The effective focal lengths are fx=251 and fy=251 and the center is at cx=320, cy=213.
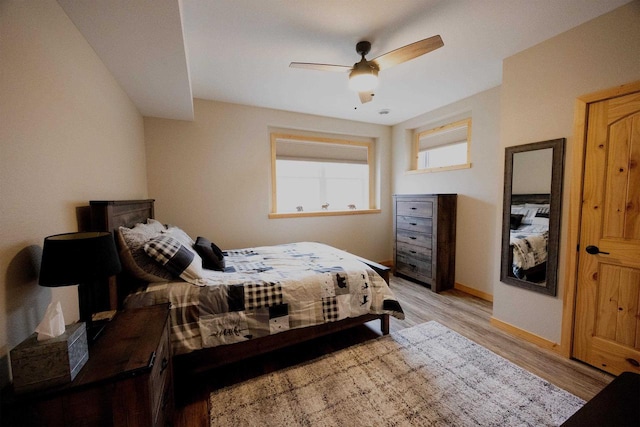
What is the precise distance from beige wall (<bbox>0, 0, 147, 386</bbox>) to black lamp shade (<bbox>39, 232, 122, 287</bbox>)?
0.12m

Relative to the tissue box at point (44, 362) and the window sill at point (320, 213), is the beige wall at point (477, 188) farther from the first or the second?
the tissue box at point (44, 362)

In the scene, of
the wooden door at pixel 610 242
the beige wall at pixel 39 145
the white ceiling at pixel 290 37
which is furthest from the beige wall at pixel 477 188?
the beige wall at pixel 39 145

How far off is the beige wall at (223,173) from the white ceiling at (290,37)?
41cm

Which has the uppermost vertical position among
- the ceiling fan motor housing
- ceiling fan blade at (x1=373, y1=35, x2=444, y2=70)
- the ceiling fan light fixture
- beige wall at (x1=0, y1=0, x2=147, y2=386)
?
the ceiling fan motor housing

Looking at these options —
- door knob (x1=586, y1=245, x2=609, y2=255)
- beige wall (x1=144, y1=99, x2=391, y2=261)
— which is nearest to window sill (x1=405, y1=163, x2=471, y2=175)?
beige wall (x1=144, y1=99, x2=391, y2=261)

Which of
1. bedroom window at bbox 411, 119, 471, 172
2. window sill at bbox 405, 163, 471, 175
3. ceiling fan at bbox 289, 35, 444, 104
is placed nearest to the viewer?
A: ceiling fan at bbox 289, 35, 444, 104

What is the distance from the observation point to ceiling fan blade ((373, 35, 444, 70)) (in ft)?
5.44

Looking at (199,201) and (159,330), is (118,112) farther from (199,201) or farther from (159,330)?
(159,330)

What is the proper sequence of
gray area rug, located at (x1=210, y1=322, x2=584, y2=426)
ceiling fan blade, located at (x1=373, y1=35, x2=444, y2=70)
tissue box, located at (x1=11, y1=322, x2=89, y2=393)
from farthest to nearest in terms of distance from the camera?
ceiling fan blade, located at (x1=373, y1=35, x2=444, y2=70), gray area rug, located at (x1=210, y1=322, x2=584, y2=426), tissue box, located at (x1=11, y1=322, x2=89, y2=393)

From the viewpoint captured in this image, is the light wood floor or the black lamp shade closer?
the black lamp shade

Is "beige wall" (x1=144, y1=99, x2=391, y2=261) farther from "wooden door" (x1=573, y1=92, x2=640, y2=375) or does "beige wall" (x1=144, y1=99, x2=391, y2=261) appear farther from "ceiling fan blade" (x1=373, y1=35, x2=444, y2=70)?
"wooden door" (x1=573, y1=92, x2=640, y2=375)

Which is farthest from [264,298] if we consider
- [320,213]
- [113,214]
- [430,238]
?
[430,238]

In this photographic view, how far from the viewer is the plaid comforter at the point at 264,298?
5.56 ft

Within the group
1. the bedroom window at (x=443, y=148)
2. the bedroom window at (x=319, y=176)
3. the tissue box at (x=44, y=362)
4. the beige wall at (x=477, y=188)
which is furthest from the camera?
the bedroom window at (x=319, y=176)
